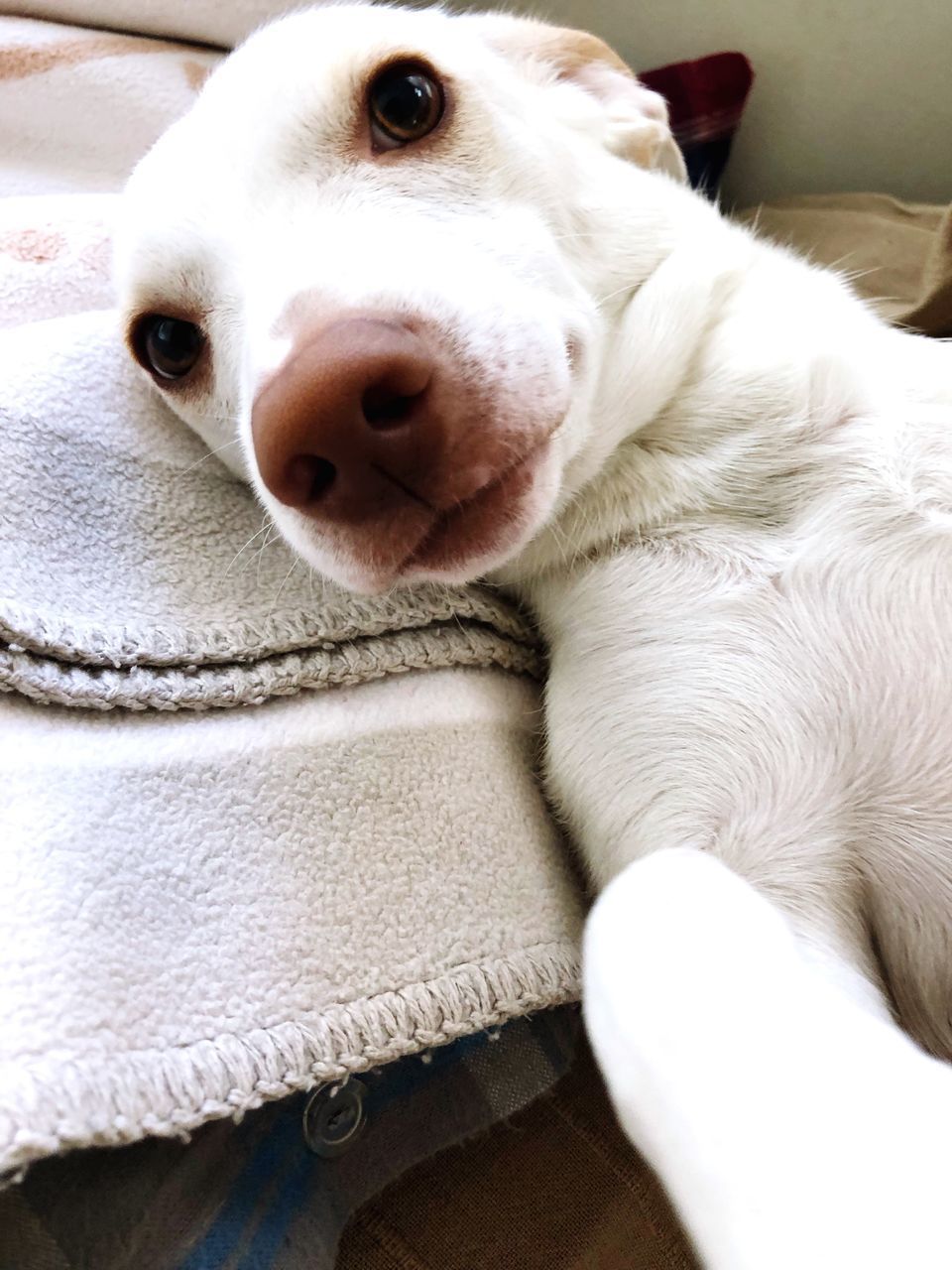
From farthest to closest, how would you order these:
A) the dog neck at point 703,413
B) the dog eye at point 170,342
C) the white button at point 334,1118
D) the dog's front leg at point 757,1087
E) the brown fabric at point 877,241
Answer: the brown fabric at point 877,241, the dog eye at point 170,342, the dog neck at point 703,413, the white button at point 334,1118, the dog's front leg at point 757,1087

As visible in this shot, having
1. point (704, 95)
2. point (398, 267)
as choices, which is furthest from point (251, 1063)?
point (704, 95)

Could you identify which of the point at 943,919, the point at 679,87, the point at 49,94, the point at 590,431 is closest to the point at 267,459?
the point at 590,431

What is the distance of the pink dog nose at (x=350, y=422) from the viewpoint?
888 millimetres

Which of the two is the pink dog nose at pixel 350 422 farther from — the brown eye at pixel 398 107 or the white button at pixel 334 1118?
the white button at pixel 334 1118

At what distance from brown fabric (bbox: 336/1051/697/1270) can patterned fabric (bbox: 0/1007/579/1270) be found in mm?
56

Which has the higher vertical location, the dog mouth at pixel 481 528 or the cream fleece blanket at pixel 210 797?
the dog mouth at pixel 481 528

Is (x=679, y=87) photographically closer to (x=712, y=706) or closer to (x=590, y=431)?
(x=590, y=431)

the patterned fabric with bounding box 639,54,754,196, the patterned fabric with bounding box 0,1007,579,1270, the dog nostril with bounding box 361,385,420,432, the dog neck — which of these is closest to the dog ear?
the dog neck

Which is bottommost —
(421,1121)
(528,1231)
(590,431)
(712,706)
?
(528,1231)

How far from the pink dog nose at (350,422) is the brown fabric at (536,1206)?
0.78 meters

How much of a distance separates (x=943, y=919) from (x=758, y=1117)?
0.40 meters

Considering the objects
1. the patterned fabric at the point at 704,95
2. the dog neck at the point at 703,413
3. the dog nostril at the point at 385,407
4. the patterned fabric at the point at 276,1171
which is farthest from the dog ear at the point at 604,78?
the patterned fabric at the point at 276,1171

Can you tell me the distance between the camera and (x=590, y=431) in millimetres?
1305

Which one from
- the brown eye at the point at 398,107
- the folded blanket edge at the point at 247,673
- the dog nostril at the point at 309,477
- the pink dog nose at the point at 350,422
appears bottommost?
the folded blanket edge at the point at 247,673
